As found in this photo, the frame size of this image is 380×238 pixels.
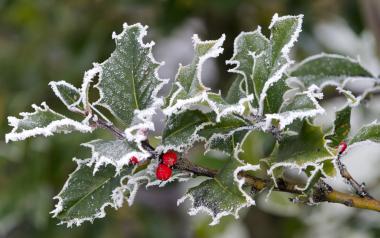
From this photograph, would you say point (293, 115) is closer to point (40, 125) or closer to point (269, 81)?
point (269, 81)

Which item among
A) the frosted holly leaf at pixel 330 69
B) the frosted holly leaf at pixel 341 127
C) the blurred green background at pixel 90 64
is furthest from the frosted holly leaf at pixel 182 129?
the blurred green background at pixel 90 64

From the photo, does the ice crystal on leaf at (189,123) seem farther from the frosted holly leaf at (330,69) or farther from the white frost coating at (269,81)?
the frosted holly leaf at (330,69)

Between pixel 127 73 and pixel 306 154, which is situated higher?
pixel 127 73

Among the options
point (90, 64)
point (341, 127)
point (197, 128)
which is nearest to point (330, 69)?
point (341, 127)

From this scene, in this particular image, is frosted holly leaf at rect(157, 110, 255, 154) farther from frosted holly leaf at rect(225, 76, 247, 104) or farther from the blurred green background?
the blurred green background

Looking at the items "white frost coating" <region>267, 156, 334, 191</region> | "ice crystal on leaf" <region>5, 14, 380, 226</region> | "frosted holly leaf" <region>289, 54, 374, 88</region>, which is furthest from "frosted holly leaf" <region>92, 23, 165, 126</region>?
"frosted holly leaf" <region>289, 54, 374, 88</region>

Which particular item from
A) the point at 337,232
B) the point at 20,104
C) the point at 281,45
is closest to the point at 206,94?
the point at 281,45

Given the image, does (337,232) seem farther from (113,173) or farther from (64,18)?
(113,173)
